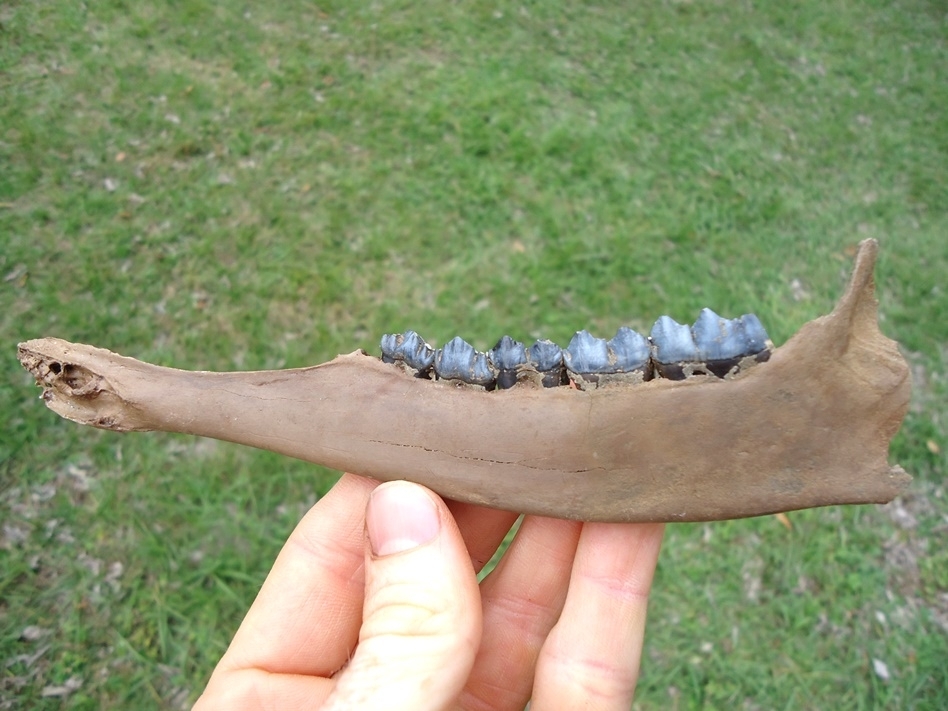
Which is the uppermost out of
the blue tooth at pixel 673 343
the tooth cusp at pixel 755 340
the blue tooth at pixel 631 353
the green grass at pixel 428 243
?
the tooth cusp at pixel 755 340

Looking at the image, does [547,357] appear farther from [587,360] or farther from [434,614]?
[434,614]

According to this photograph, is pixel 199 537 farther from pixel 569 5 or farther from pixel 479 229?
pixel 569 5

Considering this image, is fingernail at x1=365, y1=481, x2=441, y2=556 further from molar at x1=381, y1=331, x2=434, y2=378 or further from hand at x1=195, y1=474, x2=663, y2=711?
molar at x1=381, y1=331, x2=434, y2=378

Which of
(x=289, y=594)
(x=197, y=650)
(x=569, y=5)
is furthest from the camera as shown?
(x=569, y=5)

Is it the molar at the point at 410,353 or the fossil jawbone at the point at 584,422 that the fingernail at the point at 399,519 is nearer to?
the fossil jawbone at the point at 584,422

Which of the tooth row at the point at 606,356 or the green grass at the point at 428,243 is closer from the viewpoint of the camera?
the tooth row at the point at 606,356

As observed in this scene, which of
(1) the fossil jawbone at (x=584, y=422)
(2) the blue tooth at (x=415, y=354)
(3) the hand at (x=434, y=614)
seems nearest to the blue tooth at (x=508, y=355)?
(1) the fossil jawbone at (x=584, y=422)

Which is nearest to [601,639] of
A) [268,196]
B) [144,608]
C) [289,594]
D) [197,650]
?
[289,594]
